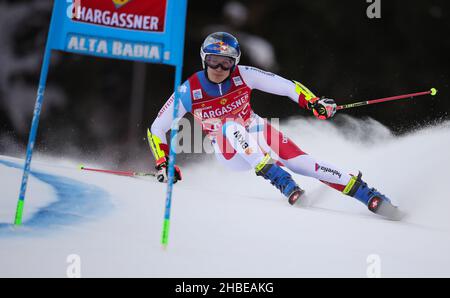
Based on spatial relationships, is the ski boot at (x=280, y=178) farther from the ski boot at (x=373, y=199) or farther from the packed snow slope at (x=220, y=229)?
the ski boot at (x=373, y=199)

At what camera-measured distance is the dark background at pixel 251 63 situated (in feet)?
16.5

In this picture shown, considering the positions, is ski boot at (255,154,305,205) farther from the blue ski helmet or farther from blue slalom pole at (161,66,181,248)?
blue slalom pole at (161,66,181,248)

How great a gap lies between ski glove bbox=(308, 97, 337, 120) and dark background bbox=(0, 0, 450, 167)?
6.01 ft

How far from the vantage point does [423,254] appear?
232cm

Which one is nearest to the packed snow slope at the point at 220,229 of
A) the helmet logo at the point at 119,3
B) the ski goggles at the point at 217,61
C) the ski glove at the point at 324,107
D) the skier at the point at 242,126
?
the skier at the point at 242,126

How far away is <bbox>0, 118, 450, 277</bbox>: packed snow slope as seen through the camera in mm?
1985

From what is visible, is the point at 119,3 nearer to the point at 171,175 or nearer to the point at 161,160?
the point at 171,175

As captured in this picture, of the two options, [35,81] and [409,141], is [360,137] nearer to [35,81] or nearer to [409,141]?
[409,141]

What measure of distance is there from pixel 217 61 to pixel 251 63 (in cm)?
196

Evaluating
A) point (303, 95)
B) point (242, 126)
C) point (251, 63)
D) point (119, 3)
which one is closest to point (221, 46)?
point (242, 126)

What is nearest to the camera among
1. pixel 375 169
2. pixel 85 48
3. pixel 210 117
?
pixel 85 48

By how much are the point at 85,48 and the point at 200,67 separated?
3.05 metres

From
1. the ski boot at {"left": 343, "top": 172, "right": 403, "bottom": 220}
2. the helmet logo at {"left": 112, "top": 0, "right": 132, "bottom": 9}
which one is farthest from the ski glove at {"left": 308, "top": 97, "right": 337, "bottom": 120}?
the helmet logo at {"left": 112, "top": 0, "right": 132, "bottom": 9}
